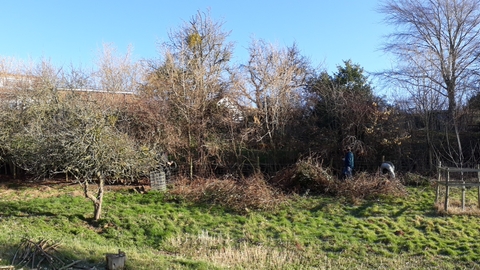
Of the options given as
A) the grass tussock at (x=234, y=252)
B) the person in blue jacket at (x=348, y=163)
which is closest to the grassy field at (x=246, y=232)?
the grass tussock at (x=234, y=252)

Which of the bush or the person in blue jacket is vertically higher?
the person in blue jacket

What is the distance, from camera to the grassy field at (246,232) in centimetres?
802

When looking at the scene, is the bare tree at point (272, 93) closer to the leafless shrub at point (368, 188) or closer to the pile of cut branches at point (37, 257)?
the leafless shrub at point (368, 188)

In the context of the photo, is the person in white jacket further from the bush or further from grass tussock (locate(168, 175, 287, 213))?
grass tussock (locate(168, 175, 287, 213))

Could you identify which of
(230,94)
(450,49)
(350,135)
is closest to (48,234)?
(230,94)

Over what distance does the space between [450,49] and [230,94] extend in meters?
11.8

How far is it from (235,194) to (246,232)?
2559 mm

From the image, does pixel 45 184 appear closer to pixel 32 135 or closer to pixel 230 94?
pixel 32 135

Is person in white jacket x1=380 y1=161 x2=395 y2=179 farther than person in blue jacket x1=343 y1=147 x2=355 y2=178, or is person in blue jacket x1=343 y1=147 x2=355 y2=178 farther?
person in blue jacket x1=343 y1=147 x2=355 y2=178

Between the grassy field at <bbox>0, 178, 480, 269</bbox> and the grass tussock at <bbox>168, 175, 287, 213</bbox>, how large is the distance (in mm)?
319

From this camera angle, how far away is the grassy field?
802 centimetres

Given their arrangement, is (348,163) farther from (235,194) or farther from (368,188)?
(235,194)

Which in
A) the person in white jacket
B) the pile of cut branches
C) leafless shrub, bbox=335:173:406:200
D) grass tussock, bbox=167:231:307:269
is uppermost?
the person in white jacket

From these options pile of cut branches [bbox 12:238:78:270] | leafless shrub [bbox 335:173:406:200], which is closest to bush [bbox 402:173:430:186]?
leafless shrub [bbox 335:173:406:200]
